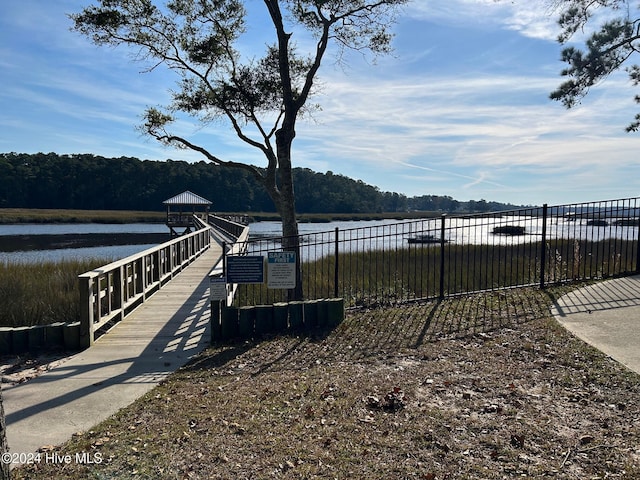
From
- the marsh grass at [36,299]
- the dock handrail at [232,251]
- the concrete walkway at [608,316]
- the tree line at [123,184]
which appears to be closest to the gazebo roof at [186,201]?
the dock handrail at [232,251]

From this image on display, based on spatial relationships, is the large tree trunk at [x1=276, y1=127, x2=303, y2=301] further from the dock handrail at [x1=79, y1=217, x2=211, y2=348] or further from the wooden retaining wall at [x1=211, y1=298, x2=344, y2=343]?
the dock handrail at [x1=79, y1=217, x2=211, y2=348]

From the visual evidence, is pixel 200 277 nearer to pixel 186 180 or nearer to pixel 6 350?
pixel 6 350

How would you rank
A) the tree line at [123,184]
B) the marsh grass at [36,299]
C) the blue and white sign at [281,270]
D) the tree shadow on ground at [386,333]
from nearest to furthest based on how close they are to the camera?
the tree shadow on ground at [386,333], the blue and white sign at [281,270], the marsh grass at [36,299], the tree line at [123,184]

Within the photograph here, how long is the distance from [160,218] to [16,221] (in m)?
22.2

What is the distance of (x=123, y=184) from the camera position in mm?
100875

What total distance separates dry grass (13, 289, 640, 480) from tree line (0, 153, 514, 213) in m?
98.6

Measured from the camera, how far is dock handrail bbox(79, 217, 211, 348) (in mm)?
6629

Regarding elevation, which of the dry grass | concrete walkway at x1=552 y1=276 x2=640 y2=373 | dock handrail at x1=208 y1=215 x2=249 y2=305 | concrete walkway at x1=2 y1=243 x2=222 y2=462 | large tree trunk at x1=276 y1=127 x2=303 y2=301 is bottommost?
concrete walkway at x1=2 y1=243 x2=222 y2=462

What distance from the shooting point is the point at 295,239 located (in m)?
9.59

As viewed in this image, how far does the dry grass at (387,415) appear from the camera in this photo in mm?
3338

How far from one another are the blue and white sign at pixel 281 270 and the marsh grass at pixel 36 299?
405cm

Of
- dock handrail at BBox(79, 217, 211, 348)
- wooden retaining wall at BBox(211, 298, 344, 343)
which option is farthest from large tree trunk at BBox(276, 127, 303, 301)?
dock handrail at BBox(79, 217, 211, 348)

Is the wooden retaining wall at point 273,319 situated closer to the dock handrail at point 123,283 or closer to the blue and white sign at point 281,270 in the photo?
the blue and white sign at point 281,270

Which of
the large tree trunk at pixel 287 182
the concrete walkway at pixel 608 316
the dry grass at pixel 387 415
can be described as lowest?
the dry grass at pixel 387 415
